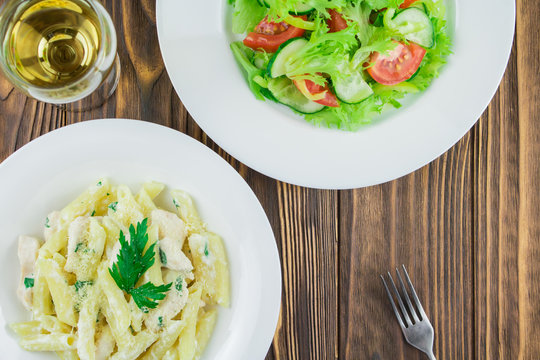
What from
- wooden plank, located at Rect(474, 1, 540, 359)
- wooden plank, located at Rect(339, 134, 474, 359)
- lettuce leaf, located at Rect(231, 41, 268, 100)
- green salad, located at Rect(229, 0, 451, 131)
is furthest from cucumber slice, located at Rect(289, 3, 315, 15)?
wooden plank, located at Rect(474, 1, 540, 359)

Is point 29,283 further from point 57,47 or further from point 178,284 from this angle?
point 57,47

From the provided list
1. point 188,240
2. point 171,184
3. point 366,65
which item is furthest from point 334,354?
point 366,65

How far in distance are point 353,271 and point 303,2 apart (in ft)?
2.58

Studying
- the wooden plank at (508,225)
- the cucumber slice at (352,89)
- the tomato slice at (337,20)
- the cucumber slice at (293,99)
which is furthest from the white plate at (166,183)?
the wooden plank at (508,225)

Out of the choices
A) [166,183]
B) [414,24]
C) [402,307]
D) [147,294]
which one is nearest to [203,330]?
[147,294]

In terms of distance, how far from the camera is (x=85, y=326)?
1138 millimetres

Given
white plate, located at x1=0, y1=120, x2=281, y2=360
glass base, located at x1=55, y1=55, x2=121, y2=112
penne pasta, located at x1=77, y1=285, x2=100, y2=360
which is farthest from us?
glass base, located at x1=55, y1=55, x2=121, y2=112

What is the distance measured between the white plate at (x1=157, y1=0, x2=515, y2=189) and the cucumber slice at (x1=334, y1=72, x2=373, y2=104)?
11cm

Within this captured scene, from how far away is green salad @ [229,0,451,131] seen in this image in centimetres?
118

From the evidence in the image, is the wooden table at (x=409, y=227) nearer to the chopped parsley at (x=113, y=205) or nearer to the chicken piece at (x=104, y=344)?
the chopped parsley at (x=113, y=205)

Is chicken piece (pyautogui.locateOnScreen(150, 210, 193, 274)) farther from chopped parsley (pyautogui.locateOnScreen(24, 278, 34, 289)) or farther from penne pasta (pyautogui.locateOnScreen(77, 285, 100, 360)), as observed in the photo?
chopped parsley (pyautogui.locateOnScreen(24, 278, 34, 289))

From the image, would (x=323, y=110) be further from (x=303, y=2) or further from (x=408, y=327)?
(x=408, y=327)

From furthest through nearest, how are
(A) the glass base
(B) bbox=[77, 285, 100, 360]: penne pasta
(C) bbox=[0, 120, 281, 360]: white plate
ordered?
1. (A) the glass base
2. (C) bbox=[0, 120, 281, 360]: white plate
3. (B) bbox=[77, 285, 100, 360]: penne pasta

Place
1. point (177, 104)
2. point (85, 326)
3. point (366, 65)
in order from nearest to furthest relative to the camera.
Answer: point (85, 326) → point (366, 65) → point (177, 104)
